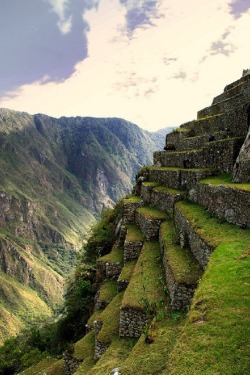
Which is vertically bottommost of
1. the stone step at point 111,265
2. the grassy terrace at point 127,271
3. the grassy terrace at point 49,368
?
the grassy terrace at point 49,368

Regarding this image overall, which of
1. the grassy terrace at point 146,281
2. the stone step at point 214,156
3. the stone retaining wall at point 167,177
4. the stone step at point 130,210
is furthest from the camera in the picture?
the stone step at point 130,210

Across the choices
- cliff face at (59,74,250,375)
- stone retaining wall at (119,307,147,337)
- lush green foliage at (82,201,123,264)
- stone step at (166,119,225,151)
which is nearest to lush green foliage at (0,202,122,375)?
lush green foliage at (82,201,123,264)

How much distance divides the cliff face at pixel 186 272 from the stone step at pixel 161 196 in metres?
0.07

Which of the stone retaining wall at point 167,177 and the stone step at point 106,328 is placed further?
the stone retaining wall at point 167,177

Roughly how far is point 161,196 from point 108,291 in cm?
674

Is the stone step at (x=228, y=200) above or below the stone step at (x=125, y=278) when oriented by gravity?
above

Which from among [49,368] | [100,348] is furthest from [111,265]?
[100,348]

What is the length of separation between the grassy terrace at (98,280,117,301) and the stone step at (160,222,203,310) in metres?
5.34

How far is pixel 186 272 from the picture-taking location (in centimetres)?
1182

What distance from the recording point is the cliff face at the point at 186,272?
282 inches

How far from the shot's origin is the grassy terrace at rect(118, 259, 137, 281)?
55.5 ft

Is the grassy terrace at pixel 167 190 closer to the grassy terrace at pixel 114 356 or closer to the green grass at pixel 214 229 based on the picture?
the green grass at pixel 214 229

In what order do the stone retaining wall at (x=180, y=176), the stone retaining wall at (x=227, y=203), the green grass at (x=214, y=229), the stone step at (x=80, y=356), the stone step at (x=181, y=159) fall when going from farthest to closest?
the stone step at (x=181, y=159), the stone retaining wall at (x=180, y=176), the stone step at (x=80, y=356), the stone retaining wall at (x=227, y=203), the green grass at (x=214, y=229)

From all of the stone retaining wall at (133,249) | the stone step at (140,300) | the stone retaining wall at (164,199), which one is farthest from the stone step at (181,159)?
the stone step at (140,300)
